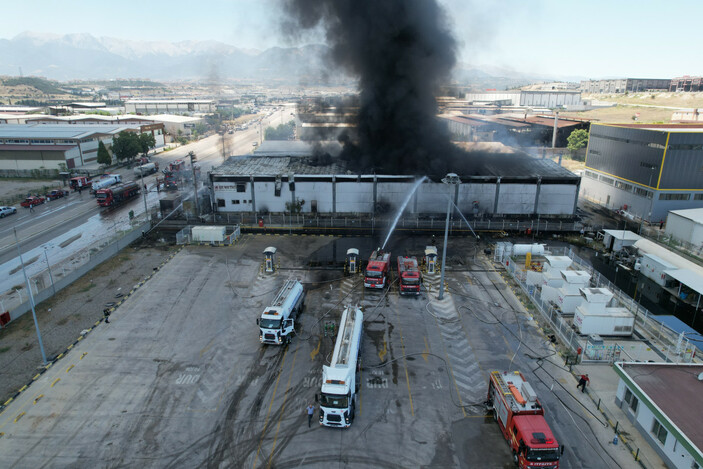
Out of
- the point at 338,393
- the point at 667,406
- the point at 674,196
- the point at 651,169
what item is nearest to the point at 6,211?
the point at 338,393

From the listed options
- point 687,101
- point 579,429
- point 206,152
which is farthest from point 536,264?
point 687,101

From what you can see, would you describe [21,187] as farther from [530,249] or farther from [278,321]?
[530,249]

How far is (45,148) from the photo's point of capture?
68.0 m

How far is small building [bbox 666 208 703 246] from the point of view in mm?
37438

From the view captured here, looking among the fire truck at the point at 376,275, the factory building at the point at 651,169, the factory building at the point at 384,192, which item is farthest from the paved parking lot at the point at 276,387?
the factory building at the point at 651,169

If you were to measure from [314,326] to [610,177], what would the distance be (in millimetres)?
45116

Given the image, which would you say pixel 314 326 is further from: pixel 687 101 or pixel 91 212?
pixel 687 101

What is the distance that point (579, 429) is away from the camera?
702 inches

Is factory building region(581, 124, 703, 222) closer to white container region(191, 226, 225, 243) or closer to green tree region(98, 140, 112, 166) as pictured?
white container region(191, 226, 225, 243)

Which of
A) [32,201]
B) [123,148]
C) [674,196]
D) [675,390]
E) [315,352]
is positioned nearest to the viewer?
[675,390]

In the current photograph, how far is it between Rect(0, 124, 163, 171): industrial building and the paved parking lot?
52.3 meters

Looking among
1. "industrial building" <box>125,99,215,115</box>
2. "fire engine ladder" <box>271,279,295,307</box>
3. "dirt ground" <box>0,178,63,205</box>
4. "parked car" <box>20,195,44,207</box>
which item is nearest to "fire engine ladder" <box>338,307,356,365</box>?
"fire engine ladder" <box>271,279,295,307</box>

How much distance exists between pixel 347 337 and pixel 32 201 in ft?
167

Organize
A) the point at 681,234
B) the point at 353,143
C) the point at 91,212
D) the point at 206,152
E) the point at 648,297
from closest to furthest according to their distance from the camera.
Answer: the point at 648,297 < the point at 681,234 < the point at 91,212 < the point at 353,143 < the point at 206,152
